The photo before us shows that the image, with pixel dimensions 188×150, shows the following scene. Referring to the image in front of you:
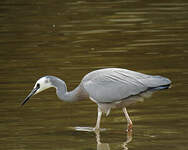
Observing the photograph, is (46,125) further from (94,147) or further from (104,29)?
(104,29)

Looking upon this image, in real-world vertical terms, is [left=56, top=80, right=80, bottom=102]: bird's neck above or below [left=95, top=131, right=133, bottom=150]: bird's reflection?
above

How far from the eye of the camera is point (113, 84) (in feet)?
35.2

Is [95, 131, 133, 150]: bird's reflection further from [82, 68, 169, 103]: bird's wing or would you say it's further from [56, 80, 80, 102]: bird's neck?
[56, 80, 80, 102]: bird's neck

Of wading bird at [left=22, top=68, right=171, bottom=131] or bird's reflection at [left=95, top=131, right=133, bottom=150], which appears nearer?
bird's reflection at [left=95, top=131, right=133, bottom=150]

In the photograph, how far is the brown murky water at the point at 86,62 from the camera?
10.3m

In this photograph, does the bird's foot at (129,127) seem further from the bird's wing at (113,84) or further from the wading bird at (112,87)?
the bird's wing at (113,84)

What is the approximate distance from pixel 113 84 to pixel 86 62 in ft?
14.6

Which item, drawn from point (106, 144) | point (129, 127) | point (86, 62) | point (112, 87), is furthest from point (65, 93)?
point (86, 62)

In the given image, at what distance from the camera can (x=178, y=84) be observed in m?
12.8

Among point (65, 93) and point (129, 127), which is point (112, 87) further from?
point (65, 93)

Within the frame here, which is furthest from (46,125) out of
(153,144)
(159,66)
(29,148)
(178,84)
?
(159,66)

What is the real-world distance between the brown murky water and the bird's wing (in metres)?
0.48

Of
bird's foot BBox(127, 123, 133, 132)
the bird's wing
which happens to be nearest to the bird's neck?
the bird's wing

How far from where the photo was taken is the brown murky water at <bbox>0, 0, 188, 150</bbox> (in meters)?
10.3
